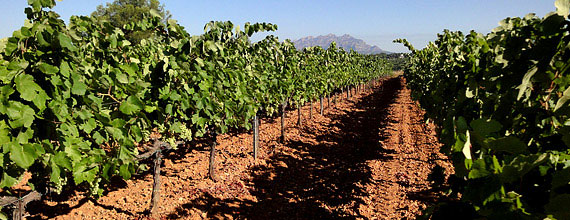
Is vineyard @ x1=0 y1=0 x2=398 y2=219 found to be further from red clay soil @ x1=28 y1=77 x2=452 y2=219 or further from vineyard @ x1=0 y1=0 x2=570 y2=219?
red clay soil @ x1=28 y1=77 x2=452 y2=219

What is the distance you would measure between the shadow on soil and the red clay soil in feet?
0.07

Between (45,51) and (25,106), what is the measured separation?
1.72 feet

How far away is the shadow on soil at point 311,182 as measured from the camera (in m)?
6.10

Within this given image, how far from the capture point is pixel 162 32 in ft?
15.5

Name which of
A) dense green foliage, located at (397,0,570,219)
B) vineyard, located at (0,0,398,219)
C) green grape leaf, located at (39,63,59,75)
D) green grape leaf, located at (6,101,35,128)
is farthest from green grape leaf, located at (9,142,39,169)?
dense green foliage, located at (397,0,570,219)

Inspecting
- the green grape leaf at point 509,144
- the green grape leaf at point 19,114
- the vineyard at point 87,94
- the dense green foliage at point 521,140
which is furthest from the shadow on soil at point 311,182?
the green grape leaf at point 509,144

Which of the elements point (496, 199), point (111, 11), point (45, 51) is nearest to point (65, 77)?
point (45, 51)

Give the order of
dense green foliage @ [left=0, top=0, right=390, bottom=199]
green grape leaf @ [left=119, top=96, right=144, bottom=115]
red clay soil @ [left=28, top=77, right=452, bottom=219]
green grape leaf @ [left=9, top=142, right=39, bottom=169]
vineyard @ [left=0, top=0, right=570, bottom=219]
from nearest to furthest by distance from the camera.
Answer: vineyard @ [left=0, top=0, right=570, bottom=219], green grape leaf @ [left=9, top=142, right=39, bottom=169], dense green foliage @ [left=0, top=0, right=390, bottom=199], green grape leaf @ [left=119, top=96, right=144, bottom=115], red clay soil @ [left=28, top=77, right=452, bottom=219]

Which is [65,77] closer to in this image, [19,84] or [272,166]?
[19,84]

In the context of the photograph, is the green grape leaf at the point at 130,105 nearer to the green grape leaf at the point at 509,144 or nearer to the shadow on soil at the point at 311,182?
the green grape leaf at the point at 509,144

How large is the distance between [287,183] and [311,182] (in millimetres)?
607

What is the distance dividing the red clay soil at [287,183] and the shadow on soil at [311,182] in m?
0.02

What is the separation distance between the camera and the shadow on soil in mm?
6102

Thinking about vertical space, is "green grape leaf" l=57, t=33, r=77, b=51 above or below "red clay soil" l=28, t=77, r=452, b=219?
above
